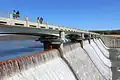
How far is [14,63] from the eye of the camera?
46.7 feet

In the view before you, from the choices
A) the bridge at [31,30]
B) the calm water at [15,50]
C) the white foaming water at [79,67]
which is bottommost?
the calm water at [15,50]

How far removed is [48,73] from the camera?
694 inches

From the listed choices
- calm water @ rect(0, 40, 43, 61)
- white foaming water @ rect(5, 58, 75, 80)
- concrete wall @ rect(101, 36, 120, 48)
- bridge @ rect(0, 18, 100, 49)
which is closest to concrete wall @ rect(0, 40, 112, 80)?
white foaming water @ rect(5, 58, 75, 80)

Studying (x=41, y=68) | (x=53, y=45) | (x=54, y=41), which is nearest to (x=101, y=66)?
(x=53, y=45)

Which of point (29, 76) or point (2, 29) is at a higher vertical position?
point (2, 29)

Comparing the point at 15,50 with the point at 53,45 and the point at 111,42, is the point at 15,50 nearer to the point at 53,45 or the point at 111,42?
the point at 111,42

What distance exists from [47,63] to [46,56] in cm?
74

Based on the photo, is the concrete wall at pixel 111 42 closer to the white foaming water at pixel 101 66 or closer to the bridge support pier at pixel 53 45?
the white foaming water at pixel 101 66

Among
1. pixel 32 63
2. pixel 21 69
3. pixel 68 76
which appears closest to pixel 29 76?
pixel 21 69

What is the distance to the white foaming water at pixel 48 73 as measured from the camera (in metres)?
14.4

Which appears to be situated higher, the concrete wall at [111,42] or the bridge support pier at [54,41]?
the bridge support pier at [54,41]

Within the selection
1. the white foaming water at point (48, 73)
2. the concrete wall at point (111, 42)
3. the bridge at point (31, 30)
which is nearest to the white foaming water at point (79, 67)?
the bridge at point (31, 30)

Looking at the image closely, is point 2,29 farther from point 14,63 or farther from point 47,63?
point 47,63

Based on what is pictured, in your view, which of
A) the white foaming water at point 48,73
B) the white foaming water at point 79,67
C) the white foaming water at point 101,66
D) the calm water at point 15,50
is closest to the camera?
the white foaming water at point 48,73
